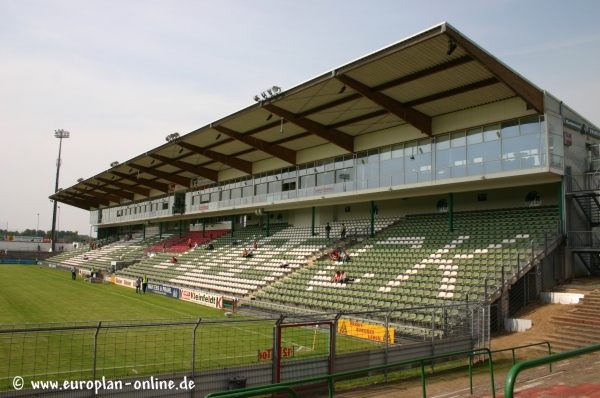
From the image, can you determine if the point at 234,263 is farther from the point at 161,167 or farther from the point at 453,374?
the point at 453,374

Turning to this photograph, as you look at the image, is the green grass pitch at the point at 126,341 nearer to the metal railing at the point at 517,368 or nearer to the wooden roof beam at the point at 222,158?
the metal railing at the point at 517,368

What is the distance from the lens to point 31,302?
2691 cm

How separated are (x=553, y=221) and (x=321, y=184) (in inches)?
562

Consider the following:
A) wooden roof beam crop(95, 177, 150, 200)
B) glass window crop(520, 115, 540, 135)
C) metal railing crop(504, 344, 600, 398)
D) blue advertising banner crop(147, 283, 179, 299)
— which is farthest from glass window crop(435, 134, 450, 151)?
wooden roof beam crop(95, 177, 150, 200)

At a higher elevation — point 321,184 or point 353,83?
point 353,83

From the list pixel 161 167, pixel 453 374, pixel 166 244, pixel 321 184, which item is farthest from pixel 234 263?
pixel 453 374

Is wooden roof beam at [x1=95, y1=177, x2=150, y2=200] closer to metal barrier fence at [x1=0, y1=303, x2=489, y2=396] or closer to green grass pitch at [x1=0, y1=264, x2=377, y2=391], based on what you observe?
green grass pitch at [x1=0, y1=264, x2=377, y2=391]

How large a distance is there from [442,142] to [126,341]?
58.7 ft

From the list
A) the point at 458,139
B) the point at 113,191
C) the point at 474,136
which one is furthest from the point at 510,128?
the point at 113,191

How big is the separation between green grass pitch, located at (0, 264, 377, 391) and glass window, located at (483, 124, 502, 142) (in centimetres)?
1278

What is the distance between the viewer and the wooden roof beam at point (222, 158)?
119 ft

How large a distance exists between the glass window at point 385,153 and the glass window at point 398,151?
0.28 meters

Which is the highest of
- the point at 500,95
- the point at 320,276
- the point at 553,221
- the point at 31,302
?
the point at 500,95

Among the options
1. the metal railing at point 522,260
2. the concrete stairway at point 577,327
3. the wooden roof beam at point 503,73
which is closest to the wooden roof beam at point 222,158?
the wooden roof beam at point 503,73
